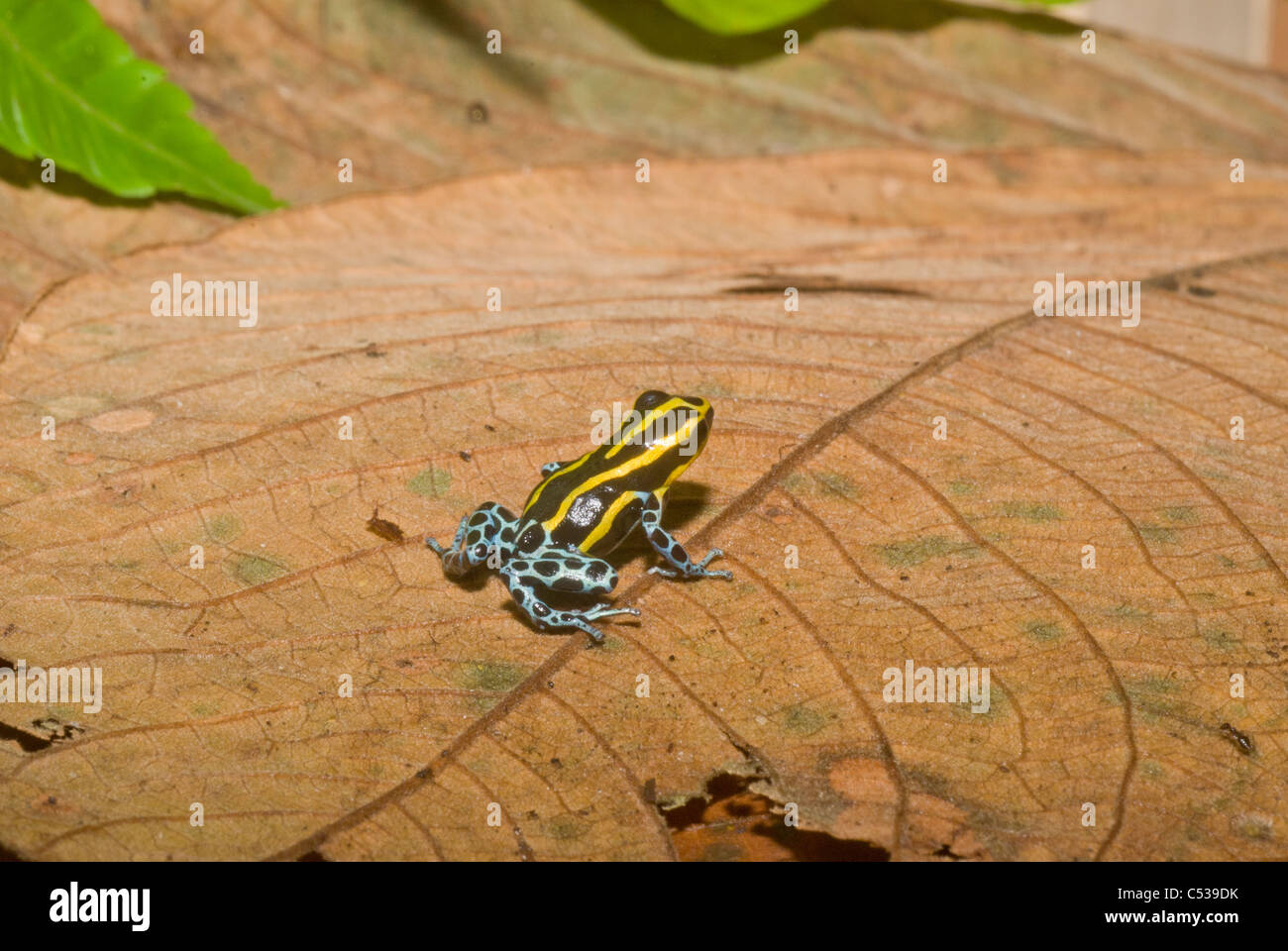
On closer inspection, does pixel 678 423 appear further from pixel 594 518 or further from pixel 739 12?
pixel 739 12

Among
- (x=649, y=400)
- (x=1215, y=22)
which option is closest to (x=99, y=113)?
(x=649, y=400)

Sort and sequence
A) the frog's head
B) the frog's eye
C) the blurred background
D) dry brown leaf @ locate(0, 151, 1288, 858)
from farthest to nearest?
the blurred background, the frog's eye, the frog's head, dry brown leaf @ locate(0, 151, 1288, 858)

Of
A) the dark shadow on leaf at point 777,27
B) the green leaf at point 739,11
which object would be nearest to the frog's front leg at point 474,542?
the green leaf at point 739,11

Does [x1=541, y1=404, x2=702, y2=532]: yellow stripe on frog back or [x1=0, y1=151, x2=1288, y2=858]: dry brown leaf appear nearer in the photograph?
[x1=0, y1=151, x2=1288, y2=858]: dry brown leaf

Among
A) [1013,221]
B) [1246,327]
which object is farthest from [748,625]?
[1013,221]

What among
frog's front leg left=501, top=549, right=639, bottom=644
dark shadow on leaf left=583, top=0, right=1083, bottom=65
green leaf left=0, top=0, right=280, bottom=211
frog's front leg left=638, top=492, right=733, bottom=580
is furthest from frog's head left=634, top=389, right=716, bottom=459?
dark shadow on leaf left=583, top=0, right=1083, bottom=65

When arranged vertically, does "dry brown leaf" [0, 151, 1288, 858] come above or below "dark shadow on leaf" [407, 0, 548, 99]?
below

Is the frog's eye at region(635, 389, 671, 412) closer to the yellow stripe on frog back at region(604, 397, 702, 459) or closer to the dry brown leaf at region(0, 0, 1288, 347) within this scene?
the yellow stripe on frog back at region(604, 397, 702, 459)
